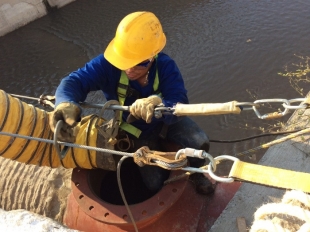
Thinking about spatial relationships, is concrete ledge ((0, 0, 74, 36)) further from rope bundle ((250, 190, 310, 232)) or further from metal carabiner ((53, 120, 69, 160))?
rope bundle ((250, 190, 310, 232))

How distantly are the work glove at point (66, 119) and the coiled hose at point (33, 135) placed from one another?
0.36ft

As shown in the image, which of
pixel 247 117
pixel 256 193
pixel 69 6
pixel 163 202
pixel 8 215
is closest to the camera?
pixel 8 215

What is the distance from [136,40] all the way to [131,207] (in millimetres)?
1126

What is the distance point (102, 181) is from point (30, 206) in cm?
60

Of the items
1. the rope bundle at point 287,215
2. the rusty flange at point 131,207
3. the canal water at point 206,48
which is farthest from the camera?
the canal water at point 206,48

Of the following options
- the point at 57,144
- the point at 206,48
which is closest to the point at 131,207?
the point at 57,144

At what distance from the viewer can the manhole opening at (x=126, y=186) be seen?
2.84 meters

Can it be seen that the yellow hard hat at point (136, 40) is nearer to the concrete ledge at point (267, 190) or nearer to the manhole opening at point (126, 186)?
the manhole opening at point (126, 186)

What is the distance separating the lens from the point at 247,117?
4.68 meters

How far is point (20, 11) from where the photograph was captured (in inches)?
327

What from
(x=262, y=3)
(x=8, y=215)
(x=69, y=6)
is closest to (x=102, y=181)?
(x=8, y=215)

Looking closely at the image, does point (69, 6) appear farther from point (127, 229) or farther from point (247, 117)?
point (127, 229)

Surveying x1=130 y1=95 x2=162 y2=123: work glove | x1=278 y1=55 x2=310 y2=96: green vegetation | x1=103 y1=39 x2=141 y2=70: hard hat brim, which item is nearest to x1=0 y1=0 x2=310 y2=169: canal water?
x1=278 y1=55 x2=310 y2=96: green vegetation

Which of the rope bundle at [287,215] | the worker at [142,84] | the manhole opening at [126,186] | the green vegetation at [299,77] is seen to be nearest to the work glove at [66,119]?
the worker at [142,84]
